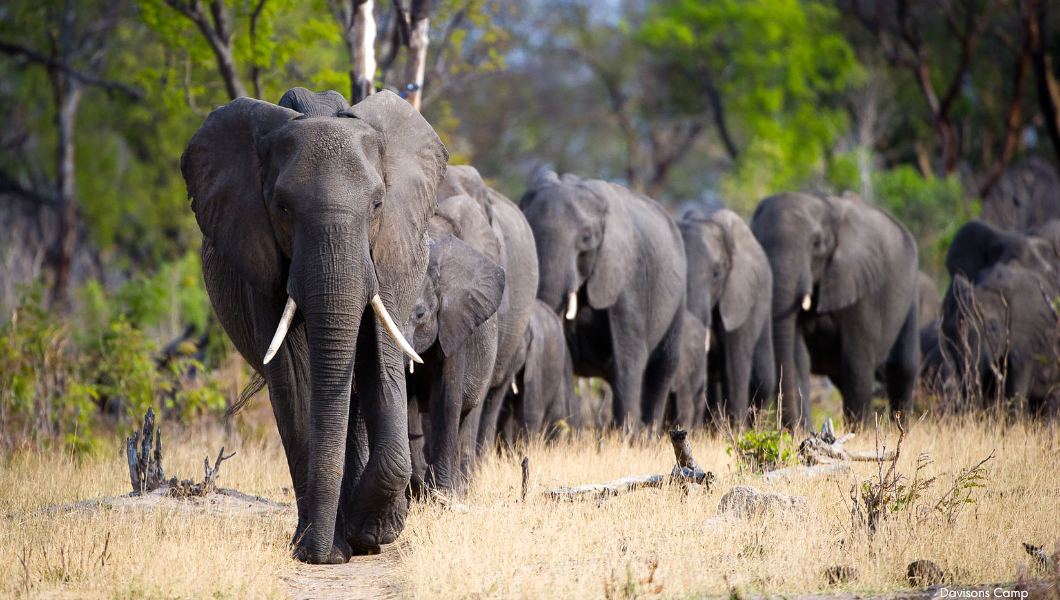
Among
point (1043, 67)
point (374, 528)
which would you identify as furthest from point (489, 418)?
point (1043, 67)

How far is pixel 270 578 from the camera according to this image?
5.32 m

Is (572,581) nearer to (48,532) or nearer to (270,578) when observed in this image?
(270,578)

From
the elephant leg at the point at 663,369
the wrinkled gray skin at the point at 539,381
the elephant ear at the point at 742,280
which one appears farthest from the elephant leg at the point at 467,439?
the elephant ear at the point at 742,280

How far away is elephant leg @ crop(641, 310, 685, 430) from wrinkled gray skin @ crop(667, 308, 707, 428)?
0.13 metres

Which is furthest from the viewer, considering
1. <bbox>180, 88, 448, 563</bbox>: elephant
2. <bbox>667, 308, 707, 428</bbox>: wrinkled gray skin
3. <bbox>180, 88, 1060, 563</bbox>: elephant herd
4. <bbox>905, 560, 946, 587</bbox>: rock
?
<bbox>667, 308, 707, 428</bbox>: wrinkled gray skin

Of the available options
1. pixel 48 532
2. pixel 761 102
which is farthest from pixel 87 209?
pixel 48 532

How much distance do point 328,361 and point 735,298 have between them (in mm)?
7475

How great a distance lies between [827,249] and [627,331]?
331 cm

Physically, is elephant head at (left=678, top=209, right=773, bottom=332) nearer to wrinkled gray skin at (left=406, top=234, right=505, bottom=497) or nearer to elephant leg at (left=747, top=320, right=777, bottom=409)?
elephant leg at (left=747, top=320, right=777, bottom=409)

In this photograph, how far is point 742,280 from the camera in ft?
40.7

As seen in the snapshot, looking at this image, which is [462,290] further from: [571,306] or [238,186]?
[571,306]

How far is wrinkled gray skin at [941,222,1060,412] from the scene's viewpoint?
38.9 ft

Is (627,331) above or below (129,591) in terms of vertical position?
above

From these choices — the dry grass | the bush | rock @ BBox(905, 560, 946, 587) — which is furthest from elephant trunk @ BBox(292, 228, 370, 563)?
the bush
